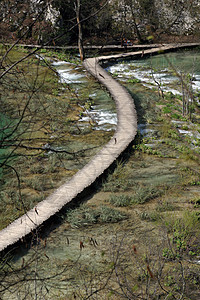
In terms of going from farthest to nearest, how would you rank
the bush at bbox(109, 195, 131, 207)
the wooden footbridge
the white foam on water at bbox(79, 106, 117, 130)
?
1. the white foam on water at bbox(79, 106, 117, 130)
2. the bush at bbox(109, 195, 131, 207)
3. the wooden footbridge

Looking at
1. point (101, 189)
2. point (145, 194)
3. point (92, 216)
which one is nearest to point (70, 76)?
point (101, 189)

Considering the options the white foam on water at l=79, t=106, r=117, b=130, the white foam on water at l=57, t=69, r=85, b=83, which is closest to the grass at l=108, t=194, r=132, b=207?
the white foam on water at l=79, t=106, r=117, b=130

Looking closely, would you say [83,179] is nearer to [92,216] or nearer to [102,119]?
[92,216]

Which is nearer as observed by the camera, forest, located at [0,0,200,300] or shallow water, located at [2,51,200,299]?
forest, located at [0,0,200,300]

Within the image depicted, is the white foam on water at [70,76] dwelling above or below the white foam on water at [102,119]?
above

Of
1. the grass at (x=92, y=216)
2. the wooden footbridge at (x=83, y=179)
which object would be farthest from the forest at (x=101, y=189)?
the wooden footbridge at (x=83, y=179)

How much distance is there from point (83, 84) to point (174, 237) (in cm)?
1003

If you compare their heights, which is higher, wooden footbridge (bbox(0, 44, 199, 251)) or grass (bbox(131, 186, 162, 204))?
wooden footbridge (bbox(0, 44, 199, 251))

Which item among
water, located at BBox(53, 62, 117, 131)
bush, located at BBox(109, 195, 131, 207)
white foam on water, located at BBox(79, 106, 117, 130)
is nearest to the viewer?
bush, located at BBox(109, 195, 131, 207)

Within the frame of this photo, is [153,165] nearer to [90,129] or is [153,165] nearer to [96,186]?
[96,186]

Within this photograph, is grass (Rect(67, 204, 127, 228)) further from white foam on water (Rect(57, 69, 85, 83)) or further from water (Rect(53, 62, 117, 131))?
white foam on water (Rect(57, 69, 85, 83))

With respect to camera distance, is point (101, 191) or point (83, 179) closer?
point (83, 179)

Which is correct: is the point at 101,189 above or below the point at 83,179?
below

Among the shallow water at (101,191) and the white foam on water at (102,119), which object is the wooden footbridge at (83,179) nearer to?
the shallow water at (101,191)
